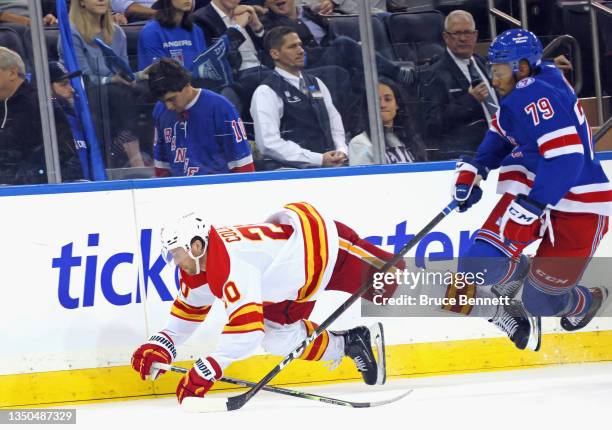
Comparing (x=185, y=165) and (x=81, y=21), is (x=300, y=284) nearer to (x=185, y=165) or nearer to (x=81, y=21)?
(x=185, y=165)

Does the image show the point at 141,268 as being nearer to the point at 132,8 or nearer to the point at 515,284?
the point at 132,8

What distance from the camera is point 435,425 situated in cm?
411

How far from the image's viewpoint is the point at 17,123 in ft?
16.5

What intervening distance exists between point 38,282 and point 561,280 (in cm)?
225

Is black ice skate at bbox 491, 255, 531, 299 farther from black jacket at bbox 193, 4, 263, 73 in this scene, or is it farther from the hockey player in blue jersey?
black jacket at bbox 193, 4, 263, 73

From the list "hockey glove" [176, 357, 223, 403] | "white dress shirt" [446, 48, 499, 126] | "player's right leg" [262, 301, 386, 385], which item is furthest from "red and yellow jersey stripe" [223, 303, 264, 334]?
"white dress shirt" [446, 48, 499, 126]

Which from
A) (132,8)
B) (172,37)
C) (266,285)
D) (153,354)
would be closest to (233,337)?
(266,285)

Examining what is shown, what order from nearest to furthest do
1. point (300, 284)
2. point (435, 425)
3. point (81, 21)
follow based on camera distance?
point (435, 425), point (300, 284), point (81, 21)

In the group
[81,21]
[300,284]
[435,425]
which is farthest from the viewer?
[81,21]

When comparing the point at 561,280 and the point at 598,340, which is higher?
the point at 561,280

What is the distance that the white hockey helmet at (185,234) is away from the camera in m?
4.38

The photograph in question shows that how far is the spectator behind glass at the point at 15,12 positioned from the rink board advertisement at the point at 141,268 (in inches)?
29.4

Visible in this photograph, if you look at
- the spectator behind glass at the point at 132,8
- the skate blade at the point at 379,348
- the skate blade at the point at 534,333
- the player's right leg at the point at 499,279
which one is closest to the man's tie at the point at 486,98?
the player's right leg at the point at 499,279

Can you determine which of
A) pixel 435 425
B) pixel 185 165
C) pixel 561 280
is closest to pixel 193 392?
pixel 435 425
